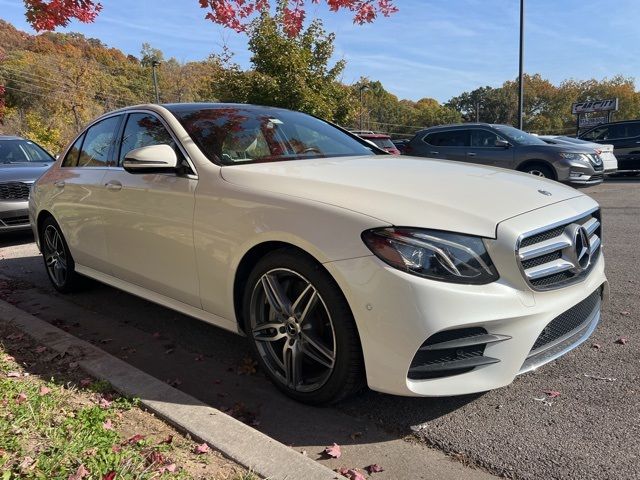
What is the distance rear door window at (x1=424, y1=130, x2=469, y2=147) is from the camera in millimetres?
12188

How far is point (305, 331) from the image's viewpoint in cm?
278

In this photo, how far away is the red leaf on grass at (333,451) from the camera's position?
2463mm

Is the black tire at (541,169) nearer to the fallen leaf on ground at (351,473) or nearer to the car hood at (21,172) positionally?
the car hood at (21,172)

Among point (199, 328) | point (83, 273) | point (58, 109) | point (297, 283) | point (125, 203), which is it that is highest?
point (58, 109)

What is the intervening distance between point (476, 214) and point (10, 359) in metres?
2.94

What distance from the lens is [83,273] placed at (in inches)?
183

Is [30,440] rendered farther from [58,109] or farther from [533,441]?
[58,109]

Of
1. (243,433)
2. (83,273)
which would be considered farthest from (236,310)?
(83,273)

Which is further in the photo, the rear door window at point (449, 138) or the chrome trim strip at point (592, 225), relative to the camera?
the rear door window at point (449, 138)

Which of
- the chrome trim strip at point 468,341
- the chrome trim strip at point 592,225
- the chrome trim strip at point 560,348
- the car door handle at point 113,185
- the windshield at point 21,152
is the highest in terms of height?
the windshield at point 21,152

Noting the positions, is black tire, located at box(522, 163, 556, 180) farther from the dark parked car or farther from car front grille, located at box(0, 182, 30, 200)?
car front grille, located at box(0, 182, 30, 200)

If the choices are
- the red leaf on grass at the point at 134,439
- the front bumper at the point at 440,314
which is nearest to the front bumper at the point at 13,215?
the red leaf on grass at the point at 134,439

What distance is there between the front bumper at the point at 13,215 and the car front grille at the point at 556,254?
7.21 m

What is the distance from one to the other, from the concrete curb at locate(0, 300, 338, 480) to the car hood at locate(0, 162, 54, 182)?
4811 millimetres
